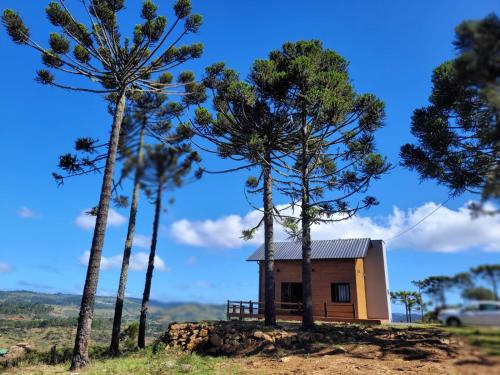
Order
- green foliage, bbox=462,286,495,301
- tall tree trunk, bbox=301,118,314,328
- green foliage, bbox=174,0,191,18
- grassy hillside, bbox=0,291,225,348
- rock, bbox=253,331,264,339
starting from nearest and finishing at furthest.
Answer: green foliage, bbox=462,286,495,301
grassy hillside, bbox=0,291,225,348
rock, bbox=253,331,264,339
green foliage, bbox=174,0,191,18
tall tree trunk, bbox=301,118,314,328

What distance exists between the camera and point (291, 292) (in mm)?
25562

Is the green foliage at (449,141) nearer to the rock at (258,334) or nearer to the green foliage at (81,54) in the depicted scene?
the rock at (258,334)

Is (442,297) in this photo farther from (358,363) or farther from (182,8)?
(182,8)

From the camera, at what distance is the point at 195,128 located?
17109 mm

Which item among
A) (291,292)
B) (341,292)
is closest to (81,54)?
(291,292)

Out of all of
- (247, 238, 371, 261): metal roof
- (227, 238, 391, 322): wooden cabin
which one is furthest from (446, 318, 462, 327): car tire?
(247, 238, 371, 261): metal roof

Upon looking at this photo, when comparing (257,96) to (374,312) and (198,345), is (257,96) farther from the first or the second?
(374,312)

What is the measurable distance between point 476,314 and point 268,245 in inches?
524

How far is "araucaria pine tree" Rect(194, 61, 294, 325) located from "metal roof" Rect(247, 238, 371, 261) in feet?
28.5

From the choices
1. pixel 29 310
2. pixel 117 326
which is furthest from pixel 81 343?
pixel 29 310

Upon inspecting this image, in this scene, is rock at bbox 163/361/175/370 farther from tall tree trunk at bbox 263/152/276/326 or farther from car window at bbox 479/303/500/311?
car window at bbox 479/303/500/311

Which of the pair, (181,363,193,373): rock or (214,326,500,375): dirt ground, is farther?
(181,363,193,373): rock

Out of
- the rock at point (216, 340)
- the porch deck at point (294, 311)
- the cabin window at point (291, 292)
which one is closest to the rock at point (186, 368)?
the rock at point (216, 340)

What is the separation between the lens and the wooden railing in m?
22.1
